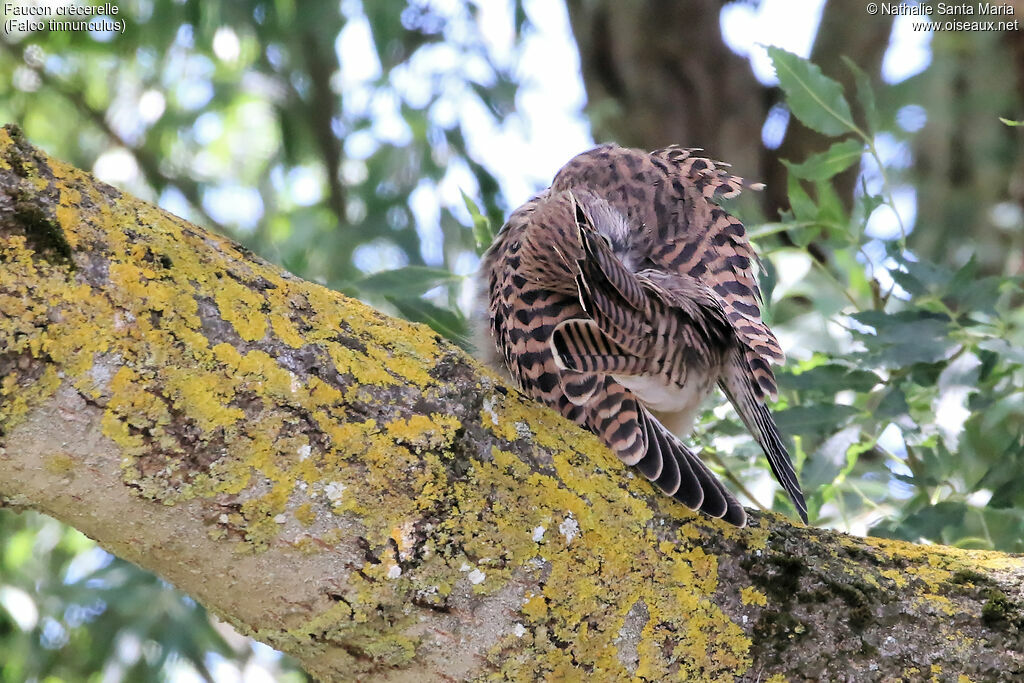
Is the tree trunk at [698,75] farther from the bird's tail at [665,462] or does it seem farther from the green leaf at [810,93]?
the bird's tail at [665,462]

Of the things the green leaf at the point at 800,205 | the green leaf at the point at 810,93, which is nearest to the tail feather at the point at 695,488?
the green leaf at the point at 800,205

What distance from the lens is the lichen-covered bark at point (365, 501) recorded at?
1.26 meters

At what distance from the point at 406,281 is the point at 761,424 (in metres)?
0.98

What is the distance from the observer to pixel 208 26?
4305mm

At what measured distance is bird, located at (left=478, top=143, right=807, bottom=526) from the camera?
192 centimetres

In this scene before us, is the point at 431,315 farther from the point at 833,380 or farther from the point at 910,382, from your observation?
the point at 910,382

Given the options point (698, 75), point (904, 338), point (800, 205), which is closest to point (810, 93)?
point (800, 205)

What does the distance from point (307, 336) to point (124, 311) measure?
10.3 inches

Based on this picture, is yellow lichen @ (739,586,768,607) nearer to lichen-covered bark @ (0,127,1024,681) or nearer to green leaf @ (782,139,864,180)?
lichen-covered bark @ (0,127,1024,681)

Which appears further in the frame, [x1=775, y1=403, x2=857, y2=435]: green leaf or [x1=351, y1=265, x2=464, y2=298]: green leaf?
[x1=351, y1=265, x2=464, y2=298]: green leaf

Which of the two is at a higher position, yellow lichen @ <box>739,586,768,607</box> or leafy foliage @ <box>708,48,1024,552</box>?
leafy foliage @ <box>708,48,1024,552</box>

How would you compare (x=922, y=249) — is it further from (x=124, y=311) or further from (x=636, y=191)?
(x=124, y=311)

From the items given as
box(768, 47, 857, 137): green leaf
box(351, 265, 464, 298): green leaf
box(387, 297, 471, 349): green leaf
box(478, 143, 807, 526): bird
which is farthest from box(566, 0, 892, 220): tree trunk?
box(387, 297, 471, 349): green leaf

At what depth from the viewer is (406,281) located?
104 inches
